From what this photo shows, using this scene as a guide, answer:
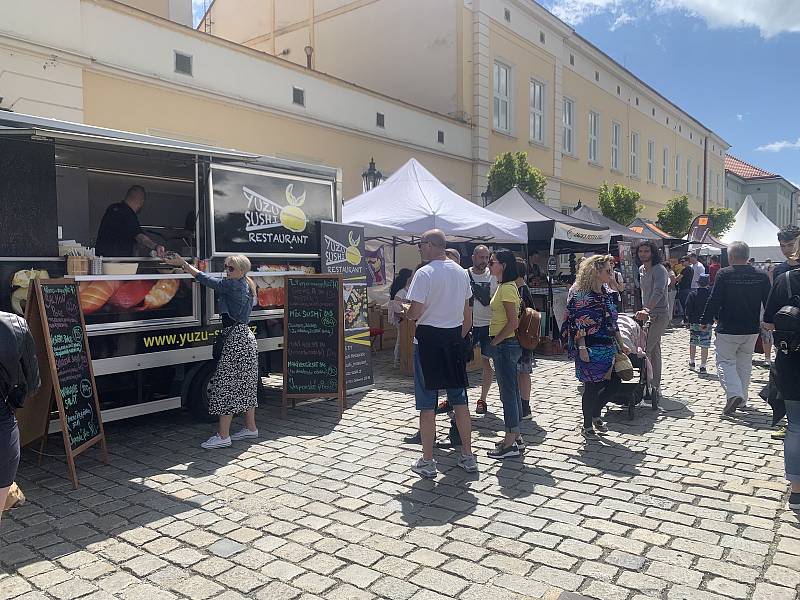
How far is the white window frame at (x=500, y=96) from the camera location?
1967 centimetres

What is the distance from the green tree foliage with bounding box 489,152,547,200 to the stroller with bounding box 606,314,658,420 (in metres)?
10.1

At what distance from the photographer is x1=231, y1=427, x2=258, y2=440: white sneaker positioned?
5566 millimetres

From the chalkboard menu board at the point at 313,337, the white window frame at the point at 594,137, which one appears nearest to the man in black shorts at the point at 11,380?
the chalkboard menu board at the point at 313,337

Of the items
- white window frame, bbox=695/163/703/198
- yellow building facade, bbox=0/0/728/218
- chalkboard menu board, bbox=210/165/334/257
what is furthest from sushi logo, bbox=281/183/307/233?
white window frame, bbox=695/163/703/198

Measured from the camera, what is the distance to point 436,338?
4.54 metres

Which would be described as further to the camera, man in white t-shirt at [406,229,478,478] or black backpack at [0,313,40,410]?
man in white t-shirt at [406,229,478,478]

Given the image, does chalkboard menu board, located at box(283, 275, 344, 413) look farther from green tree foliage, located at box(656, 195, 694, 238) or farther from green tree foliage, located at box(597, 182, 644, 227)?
green tree foliage, located at box(656, 195, 694, 238)

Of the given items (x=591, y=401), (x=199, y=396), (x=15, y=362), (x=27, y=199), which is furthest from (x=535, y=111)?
(x=15, y=362)

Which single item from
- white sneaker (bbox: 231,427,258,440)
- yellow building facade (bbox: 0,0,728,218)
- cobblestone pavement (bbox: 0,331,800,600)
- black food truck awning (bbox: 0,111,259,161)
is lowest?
cobblestone pavement (bbox: 0,331,800,600)

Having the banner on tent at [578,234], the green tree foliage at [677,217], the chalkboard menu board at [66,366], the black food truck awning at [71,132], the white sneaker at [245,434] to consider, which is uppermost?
the green tree foliage at [677,217]

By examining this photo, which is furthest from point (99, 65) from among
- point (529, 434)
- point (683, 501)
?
point (683, 501)

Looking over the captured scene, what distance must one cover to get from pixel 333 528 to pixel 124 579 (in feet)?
3.81

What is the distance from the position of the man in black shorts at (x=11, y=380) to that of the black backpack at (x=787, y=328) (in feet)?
13.6

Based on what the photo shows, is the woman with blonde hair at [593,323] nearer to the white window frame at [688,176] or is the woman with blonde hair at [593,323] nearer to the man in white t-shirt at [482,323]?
the man in white t-shirt at [482,323]
